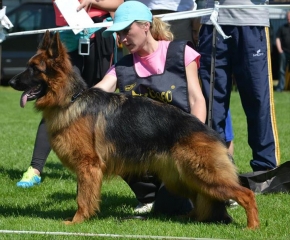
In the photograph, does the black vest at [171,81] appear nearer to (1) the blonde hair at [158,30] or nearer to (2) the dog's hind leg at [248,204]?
(1) the blonde hair at [158,30]

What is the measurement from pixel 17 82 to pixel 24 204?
1.32 meters

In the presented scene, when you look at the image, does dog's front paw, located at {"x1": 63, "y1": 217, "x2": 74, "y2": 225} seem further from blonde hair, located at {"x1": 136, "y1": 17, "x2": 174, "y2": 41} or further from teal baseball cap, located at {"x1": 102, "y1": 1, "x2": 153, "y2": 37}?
blonde hair, located at {"x1": 136, "y1": 17, "x2": 174, "y2": 41}

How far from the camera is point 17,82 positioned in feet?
15.6

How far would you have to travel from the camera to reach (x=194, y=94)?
5102 millimetres

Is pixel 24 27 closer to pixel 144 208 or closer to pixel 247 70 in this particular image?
pixel 247 70

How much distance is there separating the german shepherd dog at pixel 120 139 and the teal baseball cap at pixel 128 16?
0.44 meters

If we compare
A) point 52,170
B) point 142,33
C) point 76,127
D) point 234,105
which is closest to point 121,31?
point 142,33

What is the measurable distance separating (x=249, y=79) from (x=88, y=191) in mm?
1950

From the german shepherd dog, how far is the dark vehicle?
14.5 meters

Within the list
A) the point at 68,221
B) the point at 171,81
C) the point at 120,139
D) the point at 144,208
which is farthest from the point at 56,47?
the point at 144,208

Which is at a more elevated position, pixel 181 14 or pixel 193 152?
pixel 181 14

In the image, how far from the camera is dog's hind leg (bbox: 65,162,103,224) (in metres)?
4.80

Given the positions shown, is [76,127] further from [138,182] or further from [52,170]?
[52,170]

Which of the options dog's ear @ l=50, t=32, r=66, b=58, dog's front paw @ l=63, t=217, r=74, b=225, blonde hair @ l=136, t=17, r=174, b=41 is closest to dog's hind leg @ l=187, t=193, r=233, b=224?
dog's front paw @ l=63, t=217, r=74, b=225
